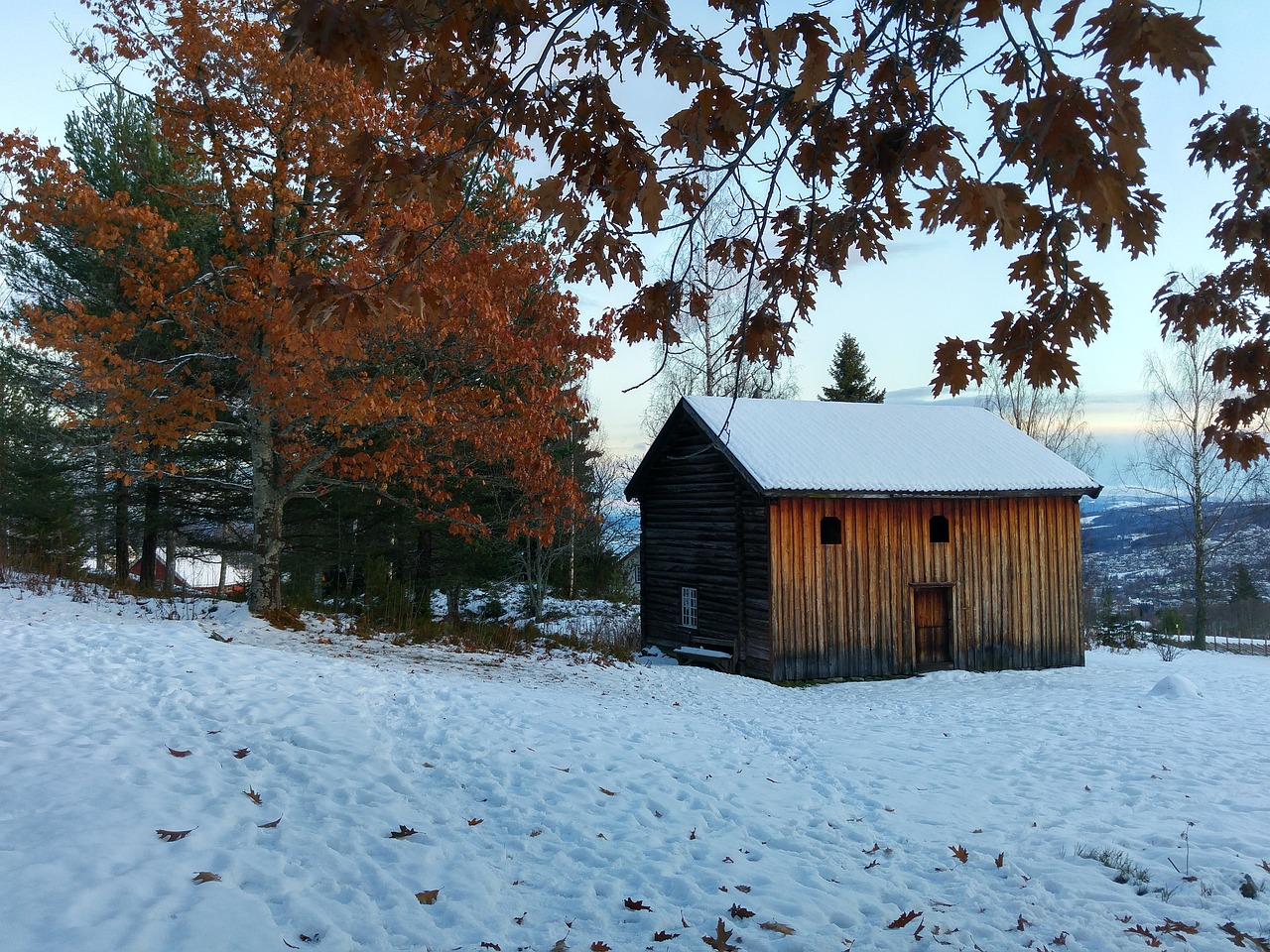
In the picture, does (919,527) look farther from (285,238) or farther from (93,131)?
(93,131)

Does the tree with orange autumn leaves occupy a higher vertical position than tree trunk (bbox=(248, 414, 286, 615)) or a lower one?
higher

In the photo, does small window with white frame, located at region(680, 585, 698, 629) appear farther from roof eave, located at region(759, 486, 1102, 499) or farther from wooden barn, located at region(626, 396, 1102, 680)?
roof eave, located at region(759, 486, 1102, 499)

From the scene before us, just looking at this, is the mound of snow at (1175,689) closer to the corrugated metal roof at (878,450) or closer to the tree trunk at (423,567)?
the corrugated metal roof at (878,450)

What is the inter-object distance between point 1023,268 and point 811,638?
1253 centimetres

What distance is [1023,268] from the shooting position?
14.7 ft

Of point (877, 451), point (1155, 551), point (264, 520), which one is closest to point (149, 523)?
point (264, 520)

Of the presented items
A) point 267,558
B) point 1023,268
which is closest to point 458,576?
point 267,558

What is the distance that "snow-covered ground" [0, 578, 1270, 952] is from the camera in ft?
14.1

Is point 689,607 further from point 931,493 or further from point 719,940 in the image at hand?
point 719,940

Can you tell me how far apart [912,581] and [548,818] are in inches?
506

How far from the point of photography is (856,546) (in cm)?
1648

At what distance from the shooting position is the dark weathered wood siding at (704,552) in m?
16.3

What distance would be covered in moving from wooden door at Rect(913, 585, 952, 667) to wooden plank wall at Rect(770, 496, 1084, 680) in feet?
0.56

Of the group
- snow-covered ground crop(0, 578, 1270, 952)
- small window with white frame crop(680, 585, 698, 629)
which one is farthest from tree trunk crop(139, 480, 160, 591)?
small window with white frame crop(680, 585, 698, 629)
